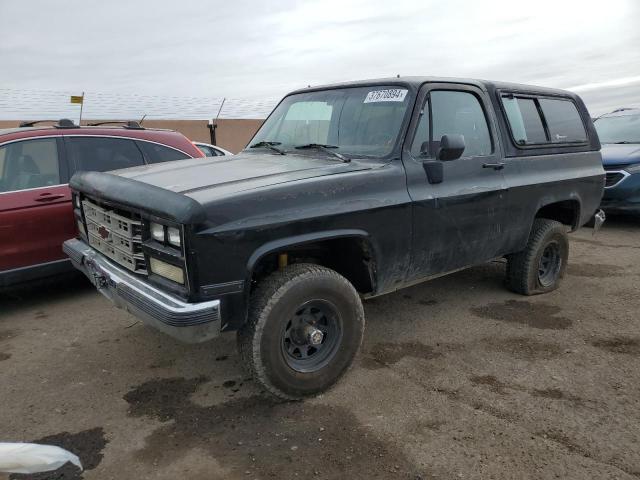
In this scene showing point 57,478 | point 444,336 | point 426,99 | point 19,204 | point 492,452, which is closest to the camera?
point 57,478

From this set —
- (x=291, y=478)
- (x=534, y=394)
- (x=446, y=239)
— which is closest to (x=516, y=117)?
(x=446, y=239)

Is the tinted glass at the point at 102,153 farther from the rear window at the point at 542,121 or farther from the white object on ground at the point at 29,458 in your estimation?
the rear window at the point at 542,121

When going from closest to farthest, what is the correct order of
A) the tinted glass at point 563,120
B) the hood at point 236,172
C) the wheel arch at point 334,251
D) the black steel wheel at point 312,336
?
the wheel arch at point 334,251
the hood at point 236,172
the black steel wheel at point 312,336
the tinted glass at point 563,120

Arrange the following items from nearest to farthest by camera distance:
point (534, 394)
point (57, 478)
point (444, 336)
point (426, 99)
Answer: point (57, 478) → point (534, 394) → point (426, 99) → point (444, 336)

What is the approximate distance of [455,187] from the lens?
12.6 feet

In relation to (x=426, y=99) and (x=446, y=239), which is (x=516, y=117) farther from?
(x=446, y=239)

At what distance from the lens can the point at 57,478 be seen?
2.49 m

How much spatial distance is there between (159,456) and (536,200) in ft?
11.8

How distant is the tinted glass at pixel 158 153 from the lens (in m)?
5.47

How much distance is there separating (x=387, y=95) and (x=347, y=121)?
34 centimetres

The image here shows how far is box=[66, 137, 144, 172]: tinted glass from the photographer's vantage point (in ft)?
16.5

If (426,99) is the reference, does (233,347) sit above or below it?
below

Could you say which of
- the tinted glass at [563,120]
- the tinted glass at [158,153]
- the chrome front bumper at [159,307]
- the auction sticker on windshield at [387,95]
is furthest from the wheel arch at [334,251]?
the tinted glass at [158,153]

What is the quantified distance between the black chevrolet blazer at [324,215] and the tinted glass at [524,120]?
16mm
